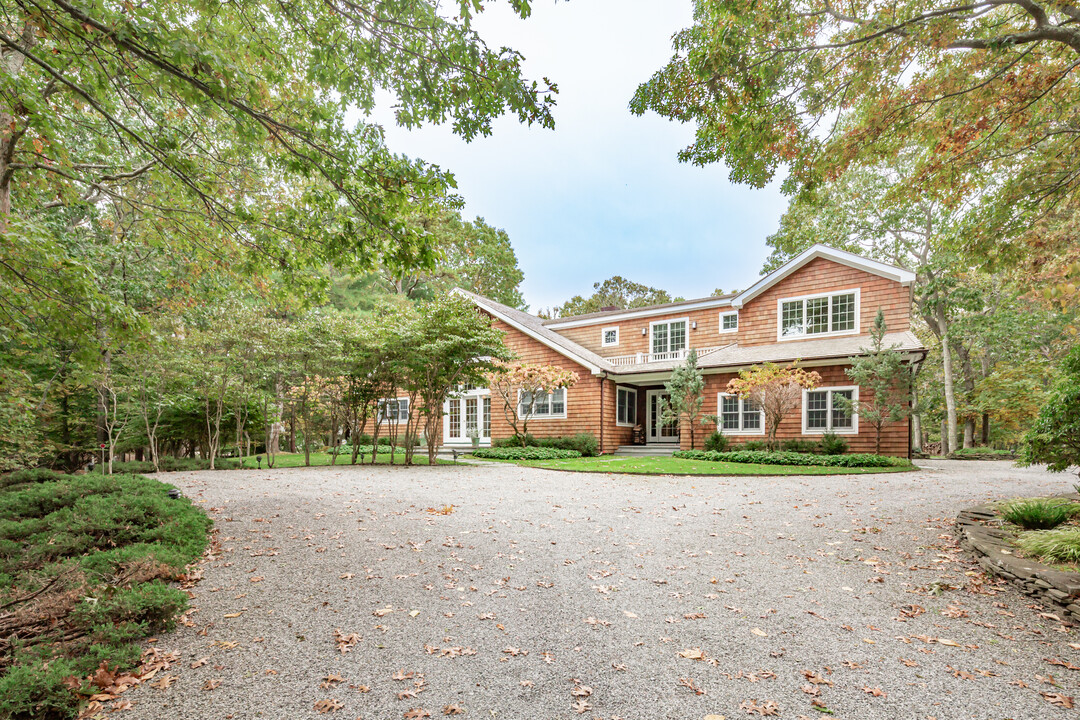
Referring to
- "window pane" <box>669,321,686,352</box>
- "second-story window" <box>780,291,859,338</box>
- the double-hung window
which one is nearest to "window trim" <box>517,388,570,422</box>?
the double-hung window

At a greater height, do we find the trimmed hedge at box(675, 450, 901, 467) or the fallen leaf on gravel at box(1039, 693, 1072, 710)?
the fallen leaf on gravel at box(1039, 693, 1072, 710)

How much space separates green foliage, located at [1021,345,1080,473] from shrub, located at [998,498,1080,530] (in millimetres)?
455

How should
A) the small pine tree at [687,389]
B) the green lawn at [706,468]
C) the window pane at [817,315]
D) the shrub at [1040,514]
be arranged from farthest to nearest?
1. the window pane at [817,315]
2. the small pine tree at [687,389]
3. the green lawn at [706,468]
4. the shrub at [1040,514]

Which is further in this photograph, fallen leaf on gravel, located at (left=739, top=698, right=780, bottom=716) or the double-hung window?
the double-hung window

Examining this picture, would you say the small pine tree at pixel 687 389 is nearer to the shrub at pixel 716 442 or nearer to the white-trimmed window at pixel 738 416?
the shrub at pixel 716 442

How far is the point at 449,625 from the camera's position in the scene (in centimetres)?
368

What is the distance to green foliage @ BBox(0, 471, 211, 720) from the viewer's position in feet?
8.69

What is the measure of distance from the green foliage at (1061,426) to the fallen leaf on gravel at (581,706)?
5984 millimetres

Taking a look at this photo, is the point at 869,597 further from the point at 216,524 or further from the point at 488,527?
the point at 216,524

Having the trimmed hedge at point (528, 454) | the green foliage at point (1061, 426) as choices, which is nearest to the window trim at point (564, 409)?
the trimmed hedge at point (528, 454)

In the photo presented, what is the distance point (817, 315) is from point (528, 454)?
11.6m

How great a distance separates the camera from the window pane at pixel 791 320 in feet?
57.5

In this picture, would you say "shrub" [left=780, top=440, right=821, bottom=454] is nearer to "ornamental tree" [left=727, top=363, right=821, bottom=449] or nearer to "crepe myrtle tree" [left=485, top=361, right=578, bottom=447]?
"ornamental tree" [left=727, top=363, right=821, bottom=449]

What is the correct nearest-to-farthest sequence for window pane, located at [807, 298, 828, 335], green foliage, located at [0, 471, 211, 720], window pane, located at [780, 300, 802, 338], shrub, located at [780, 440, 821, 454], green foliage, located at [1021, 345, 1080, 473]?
green foliage, located at [0, 471, 211, 720] → green foliage, located at [1021, 345, 1080, 473] → shrub, located at [780, 440, 821, 454] → window pane, located at [807, 298, 828, 335] → window pane, located at [780, 300, 802, 338]
